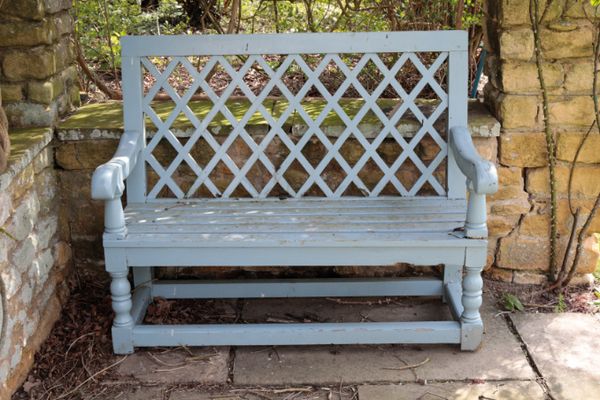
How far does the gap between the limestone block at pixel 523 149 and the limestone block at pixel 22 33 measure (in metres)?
2.25

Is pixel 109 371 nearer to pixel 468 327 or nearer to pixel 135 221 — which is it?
pixel 135 221

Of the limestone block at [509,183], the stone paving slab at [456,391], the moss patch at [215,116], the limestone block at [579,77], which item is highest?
the limestone block at [579,77]

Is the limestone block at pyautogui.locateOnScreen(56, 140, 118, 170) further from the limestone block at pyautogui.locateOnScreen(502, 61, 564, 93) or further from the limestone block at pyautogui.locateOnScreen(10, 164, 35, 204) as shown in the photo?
the limestone block at pyautogui.locateOnScreen(502, 61, 564, 93)

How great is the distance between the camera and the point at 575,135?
372 cm

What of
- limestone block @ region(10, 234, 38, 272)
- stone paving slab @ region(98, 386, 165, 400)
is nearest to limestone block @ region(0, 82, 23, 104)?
limestone block @ region(10, 234, 38, 272)

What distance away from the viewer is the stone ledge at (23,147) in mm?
3035

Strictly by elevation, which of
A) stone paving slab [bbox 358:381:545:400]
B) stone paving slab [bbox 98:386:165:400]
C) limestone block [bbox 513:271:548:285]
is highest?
limestone block [bbox 513:271:548:285]

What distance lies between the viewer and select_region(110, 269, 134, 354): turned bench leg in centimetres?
331


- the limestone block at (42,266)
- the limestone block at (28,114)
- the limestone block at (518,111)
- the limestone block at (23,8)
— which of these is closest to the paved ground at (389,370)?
the limestone block at (42,266)

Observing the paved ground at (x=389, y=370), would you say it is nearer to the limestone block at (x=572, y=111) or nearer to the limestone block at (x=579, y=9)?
the limestone block at (x=572, y=111)

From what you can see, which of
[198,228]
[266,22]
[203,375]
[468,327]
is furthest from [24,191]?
[266,22]

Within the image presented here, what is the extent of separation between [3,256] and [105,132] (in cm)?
96

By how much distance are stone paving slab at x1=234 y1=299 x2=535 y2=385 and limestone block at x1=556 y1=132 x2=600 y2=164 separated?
90 centimetres

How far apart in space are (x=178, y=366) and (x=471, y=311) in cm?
132
